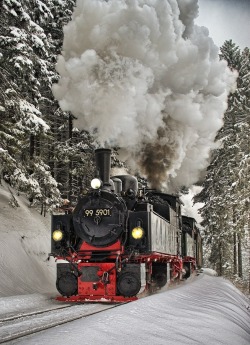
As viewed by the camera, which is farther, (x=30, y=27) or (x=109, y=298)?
(x=30, y=27)

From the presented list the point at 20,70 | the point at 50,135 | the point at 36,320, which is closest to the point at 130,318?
the point at 36,320

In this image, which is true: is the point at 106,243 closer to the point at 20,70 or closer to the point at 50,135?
the point at 20,70

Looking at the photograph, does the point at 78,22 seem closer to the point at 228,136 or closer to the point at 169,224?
the point at 169,224

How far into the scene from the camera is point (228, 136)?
3253 cm

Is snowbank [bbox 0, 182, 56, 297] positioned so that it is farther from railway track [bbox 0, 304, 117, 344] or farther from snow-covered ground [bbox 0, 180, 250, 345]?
railway track [bbox 0, 304, 117, 344]

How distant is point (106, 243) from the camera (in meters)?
11.6

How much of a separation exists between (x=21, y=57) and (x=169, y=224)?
25.0ft

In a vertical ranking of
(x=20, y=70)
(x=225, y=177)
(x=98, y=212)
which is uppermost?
(x=20, y=70)

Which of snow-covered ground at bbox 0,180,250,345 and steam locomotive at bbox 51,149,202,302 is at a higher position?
steam locomotive at bbox 51,149,202,302

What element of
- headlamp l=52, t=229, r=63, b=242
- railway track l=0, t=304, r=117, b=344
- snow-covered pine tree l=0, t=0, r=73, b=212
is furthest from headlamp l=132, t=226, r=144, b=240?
snow-covered pine tree l=0, t=0, r=73, b=212

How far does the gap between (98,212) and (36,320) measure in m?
4.35

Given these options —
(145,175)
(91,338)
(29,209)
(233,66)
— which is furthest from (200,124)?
(233,66)

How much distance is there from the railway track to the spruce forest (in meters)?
4.04

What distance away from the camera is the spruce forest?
51.6ft
